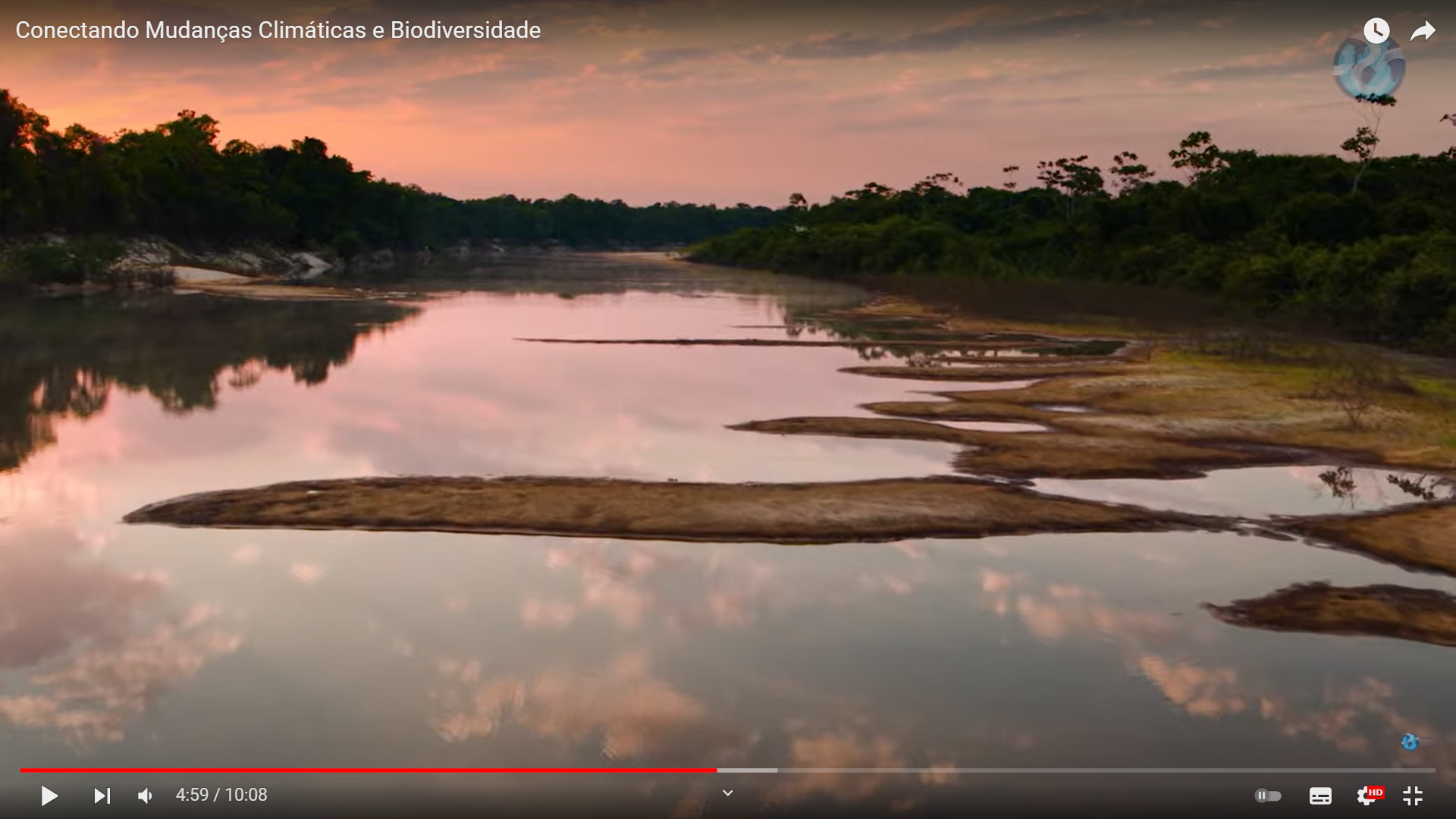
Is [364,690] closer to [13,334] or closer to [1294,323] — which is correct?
[13,334]

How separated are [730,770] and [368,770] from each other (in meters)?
3.09

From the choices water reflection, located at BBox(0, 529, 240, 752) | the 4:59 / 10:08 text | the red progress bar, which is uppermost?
water reflection, located at BBox(0, 529, 240, 752)

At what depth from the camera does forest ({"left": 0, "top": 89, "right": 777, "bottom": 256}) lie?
301 feet

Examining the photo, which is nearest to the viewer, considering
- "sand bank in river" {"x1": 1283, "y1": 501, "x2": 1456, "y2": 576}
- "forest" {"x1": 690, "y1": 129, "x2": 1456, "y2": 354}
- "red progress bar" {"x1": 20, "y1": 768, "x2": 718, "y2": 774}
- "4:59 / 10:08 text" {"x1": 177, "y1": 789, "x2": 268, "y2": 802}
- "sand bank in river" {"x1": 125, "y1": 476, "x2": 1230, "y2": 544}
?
"4:59 / 10:08 text" {"x1": 177, "y1": 789, "x2": 268, "y2": 802}

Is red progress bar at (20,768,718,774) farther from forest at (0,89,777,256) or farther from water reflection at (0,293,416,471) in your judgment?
forest at (0,89,777,256)

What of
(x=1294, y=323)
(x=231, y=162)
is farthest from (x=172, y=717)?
(x=231, y=162)

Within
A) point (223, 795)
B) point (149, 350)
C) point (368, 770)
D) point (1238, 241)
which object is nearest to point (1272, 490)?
point (368, 770)

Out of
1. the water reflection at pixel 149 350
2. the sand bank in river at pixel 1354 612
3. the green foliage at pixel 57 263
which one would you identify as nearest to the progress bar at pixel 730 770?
the sand bank in river at pixel 1354 612

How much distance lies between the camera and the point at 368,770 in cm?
1067

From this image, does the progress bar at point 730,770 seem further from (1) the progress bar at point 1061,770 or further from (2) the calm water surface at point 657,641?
(2) the calm water surface at point 657,641

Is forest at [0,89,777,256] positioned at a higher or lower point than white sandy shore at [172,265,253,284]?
higher

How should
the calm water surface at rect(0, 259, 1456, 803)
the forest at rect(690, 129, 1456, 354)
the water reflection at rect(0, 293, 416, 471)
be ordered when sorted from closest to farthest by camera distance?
the calm water surface at rect(0, 259, 1456, 803) → the water reflection at rect(0, 293, 416, 471) → the forest at rect(690, 129, 1456, 354)

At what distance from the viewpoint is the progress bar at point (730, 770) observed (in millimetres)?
10617

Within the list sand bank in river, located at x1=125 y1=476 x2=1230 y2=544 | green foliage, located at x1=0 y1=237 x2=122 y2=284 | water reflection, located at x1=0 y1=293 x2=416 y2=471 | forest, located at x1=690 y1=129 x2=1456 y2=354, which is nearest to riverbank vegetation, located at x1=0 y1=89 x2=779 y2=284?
green foliage, located at x1=0 y1=237 x2=122 y2=284
